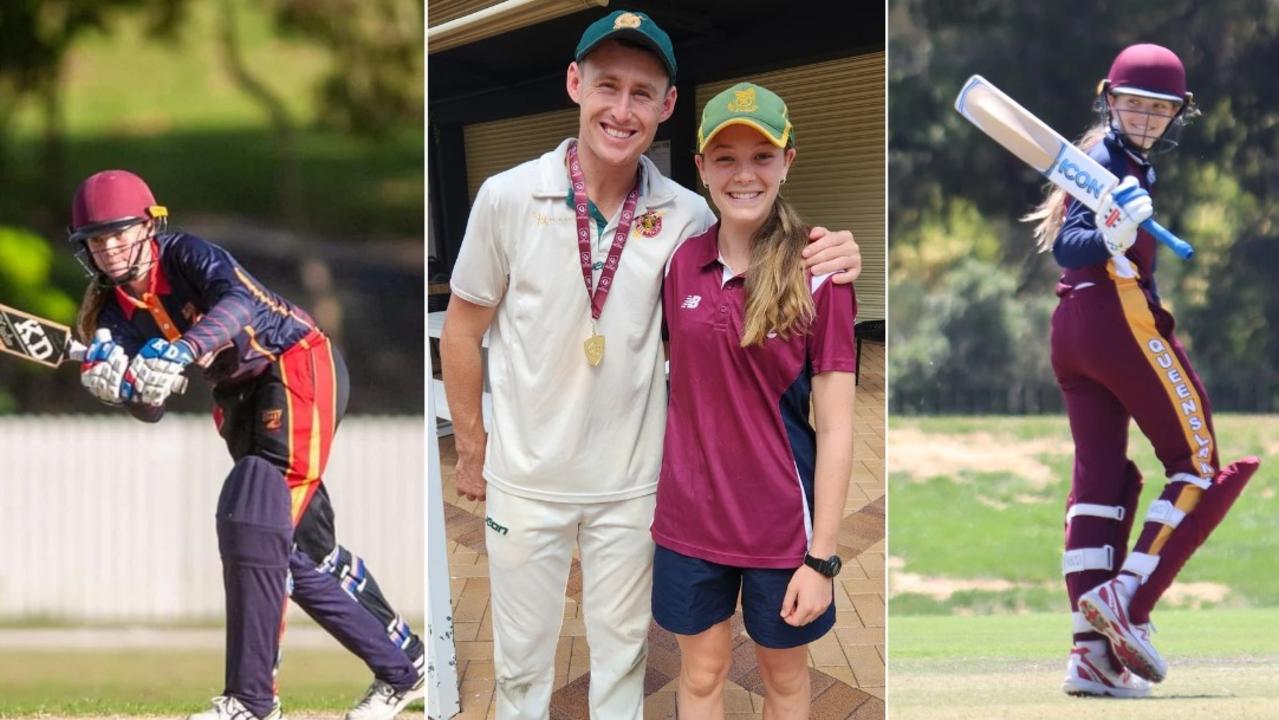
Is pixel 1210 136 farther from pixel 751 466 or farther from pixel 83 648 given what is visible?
pixel 83 648

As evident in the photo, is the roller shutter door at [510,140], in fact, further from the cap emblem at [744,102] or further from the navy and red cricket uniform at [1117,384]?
the navy and red cricket uniform at [1117,384]

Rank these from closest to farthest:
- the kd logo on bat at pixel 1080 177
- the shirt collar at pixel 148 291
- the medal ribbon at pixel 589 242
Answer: the medal ribbon at pixel 589 242, the shirt collar at pixel 148 291, the kd logo on bat at pixel 1080 177

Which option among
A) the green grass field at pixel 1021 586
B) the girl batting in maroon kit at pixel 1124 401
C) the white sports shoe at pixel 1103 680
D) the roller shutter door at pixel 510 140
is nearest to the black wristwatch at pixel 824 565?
the green grass field at pixel 1021 586

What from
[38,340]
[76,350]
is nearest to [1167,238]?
[76,350]

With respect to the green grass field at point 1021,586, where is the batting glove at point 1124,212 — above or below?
above

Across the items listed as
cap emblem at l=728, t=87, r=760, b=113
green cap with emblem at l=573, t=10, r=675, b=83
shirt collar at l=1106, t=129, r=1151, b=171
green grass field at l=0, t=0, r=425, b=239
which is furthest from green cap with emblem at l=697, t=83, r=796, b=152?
shirt collar at l=1106, t=129, r=1151, b=171

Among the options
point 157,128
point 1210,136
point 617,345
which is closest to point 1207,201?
point 1210,136

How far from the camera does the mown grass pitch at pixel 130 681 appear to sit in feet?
8.75

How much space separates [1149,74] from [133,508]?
2.86m

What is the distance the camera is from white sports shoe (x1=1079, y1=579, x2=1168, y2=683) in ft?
8.93

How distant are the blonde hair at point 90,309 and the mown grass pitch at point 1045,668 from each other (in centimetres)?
224

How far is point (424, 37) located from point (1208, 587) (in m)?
2.55

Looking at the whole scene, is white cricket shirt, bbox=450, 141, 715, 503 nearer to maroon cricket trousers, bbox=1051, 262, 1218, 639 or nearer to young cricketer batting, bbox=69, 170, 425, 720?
young cricketer batting, bbox=69, 170, 425, 720

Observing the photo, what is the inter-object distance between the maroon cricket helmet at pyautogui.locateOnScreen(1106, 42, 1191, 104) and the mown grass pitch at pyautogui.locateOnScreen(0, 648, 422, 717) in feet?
8.33
